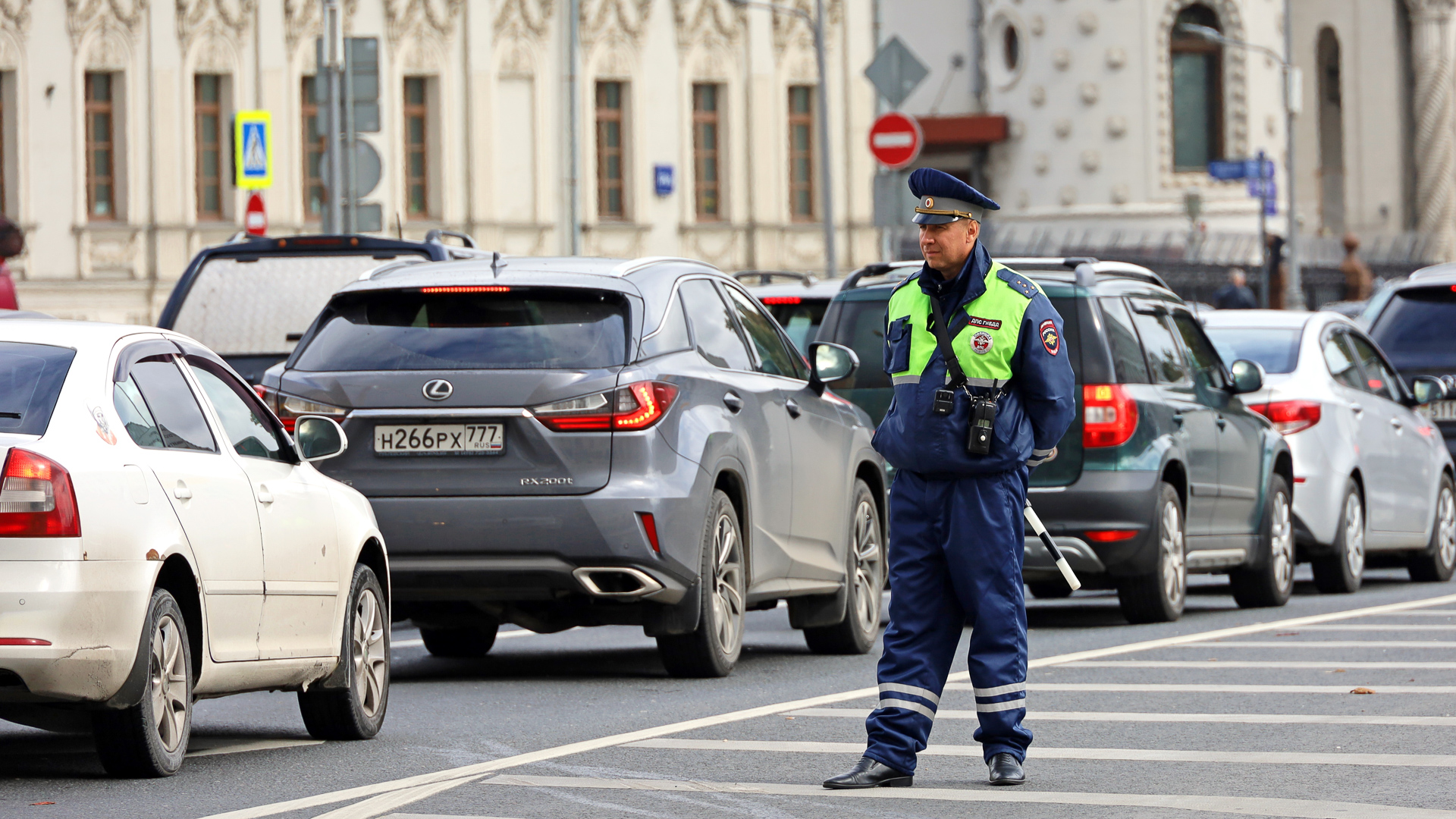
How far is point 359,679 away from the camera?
937 cm

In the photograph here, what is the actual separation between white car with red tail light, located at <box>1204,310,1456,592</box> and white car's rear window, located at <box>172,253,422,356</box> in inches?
226

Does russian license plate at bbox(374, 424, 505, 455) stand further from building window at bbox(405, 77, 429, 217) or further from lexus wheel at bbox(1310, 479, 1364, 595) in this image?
building window at bbox(405, 77, 429, 217)

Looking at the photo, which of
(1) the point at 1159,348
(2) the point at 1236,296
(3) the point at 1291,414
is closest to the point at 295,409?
(1) the point at 1159,348

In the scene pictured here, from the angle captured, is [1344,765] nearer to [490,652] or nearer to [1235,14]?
[490,652]

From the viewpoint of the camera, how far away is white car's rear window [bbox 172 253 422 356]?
588 inches

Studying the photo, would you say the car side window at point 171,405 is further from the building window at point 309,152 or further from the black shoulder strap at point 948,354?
the building window at point 309,152

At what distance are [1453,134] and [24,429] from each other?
6953 centimetres

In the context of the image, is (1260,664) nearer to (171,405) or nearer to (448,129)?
(171,405)

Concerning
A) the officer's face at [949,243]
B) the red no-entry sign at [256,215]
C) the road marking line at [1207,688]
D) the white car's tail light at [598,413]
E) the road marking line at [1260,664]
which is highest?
the red no-entry sign at [256,215]

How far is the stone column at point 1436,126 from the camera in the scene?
→ 72250 millimetres

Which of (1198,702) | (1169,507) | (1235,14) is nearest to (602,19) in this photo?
(1235,14)

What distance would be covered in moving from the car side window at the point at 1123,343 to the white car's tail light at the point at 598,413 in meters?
3.74

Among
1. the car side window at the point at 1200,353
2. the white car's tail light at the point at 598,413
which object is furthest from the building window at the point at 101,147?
the white car's tail light at the point at 598,413

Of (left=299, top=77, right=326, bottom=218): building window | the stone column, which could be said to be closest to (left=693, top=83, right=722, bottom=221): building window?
(left=299, top=77, right=326, bottom=218): building window
